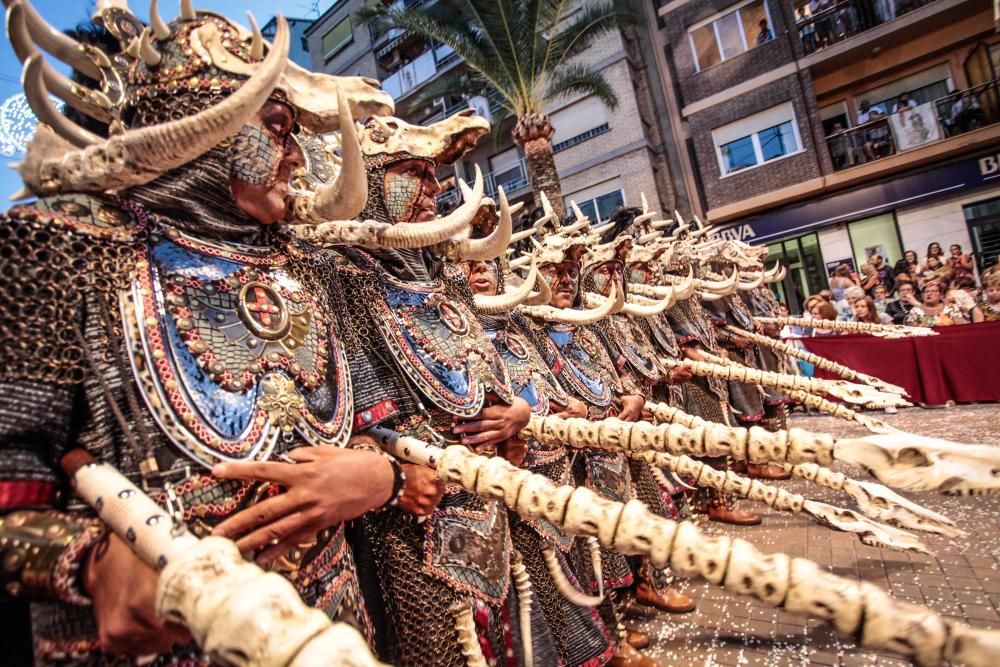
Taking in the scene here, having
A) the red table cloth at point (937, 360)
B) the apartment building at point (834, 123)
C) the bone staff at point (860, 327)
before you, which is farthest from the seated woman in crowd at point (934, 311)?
the apartment building at point (834, 123)

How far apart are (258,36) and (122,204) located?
1.93 ft

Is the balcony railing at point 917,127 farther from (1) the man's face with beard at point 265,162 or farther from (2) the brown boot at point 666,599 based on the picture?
(1) the man's face with beard at point 265,162

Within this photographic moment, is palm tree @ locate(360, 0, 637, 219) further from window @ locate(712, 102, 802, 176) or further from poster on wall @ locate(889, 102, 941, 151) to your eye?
poster on wall @ locate(889, 102, 941, 151)

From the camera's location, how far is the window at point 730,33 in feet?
48.5

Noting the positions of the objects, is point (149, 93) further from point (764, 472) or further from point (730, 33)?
point (730, 33)

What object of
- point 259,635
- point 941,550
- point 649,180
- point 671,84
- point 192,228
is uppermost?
point 671,84

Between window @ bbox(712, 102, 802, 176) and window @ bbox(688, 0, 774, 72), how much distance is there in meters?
2.05

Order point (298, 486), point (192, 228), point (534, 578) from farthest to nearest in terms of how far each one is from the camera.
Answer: point (534, 578) < point (192, 228) < point (298, 486)

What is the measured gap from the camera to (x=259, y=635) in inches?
30.1

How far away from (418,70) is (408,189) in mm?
20447

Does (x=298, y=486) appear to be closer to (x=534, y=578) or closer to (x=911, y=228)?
(x=534, y=578)

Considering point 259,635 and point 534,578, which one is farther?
point 534,578

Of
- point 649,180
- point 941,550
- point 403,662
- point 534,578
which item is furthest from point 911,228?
point 403,662

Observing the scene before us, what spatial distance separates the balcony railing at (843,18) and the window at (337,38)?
675 inches
